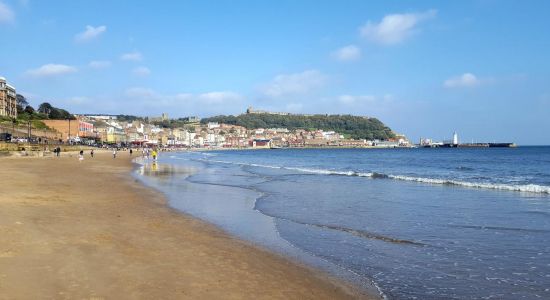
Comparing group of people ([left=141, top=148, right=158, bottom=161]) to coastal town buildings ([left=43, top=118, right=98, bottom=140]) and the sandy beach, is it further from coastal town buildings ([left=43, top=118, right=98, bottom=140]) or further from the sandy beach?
the sandy beach

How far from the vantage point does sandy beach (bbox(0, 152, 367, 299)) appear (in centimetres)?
534

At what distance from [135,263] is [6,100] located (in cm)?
9933

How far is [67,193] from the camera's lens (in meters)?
15.6

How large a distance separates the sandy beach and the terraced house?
89284 millimetres

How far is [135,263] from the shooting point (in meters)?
6.58

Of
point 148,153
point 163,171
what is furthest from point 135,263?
point 148,153

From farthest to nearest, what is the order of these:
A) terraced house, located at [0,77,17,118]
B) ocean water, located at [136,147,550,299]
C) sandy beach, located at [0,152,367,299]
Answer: terraced house, located at [0,77,17,118], ocean water, located at [136,147,550,299], sandy beach, located at [0,152,367,299]

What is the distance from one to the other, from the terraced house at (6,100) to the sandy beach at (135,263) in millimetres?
89284

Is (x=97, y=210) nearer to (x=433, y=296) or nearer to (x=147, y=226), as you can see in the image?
(x=147, y=226)

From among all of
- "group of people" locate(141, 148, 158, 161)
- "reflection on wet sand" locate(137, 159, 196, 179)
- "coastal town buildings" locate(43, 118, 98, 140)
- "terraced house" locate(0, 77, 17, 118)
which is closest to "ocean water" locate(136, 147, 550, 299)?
"reflection on wet sand" locate(137, 159, 196, 179)

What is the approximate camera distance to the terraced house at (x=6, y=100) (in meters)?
86.9

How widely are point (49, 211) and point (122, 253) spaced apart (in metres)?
4.94

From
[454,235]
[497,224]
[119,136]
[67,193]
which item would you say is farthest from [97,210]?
[119,136]

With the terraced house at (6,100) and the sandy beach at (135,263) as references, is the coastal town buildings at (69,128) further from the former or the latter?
the sandy beach at (135,263)
